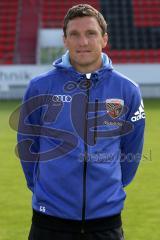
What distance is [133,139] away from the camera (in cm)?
281

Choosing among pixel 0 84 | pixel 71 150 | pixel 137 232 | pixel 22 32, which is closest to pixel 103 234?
pixel 71 150

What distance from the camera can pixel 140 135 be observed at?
2.84 m

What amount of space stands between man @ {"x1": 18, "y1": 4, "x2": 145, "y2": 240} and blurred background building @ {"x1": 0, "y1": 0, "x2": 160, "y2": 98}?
1489 cm

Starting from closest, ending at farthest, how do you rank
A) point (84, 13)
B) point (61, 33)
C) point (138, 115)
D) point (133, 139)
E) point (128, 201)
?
point (84, 13)
point (138, 115)
point (133, 139)
point (128, 201)
point (61, 33)

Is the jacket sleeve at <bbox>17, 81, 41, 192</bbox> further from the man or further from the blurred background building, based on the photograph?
the blurred background building

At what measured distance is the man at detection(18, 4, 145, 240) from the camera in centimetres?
249

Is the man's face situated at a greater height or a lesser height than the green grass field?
greater

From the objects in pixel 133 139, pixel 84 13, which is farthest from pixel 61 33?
pixel 84 13

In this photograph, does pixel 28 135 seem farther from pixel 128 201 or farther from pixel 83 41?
pixel 128 201

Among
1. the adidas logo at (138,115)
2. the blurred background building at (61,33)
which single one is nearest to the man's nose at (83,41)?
the adidas logo at (138,115)

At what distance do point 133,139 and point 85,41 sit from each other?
611 mm

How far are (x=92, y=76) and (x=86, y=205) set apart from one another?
0.60m

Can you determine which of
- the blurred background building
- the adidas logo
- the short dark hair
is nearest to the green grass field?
the adidas logo

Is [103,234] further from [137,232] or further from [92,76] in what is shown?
[137,232]
